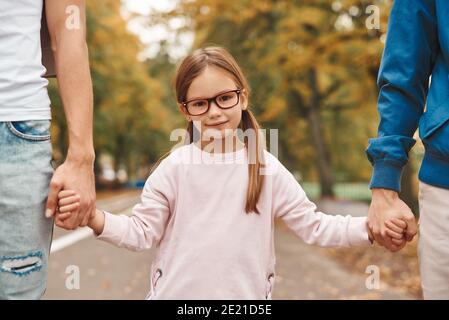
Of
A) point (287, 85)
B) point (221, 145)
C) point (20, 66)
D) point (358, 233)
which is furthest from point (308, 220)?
point (287, 85)

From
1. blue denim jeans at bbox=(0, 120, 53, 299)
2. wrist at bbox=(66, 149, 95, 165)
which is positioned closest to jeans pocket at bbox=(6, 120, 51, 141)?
blue denim jeans at bbox=(0, 120, 53, 299)

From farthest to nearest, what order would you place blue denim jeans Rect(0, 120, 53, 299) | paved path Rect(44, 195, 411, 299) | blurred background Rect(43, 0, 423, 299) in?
blurred background Rect(43, 0, 423, 299) → paved path Rect(44, 195, 411, 299) → blue denim jeans Rect(0, 120, 53, 299)

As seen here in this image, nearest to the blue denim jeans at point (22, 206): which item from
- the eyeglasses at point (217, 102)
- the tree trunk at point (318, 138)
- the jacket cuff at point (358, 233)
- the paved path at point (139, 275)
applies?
the eyeglasses at point (217, 102)

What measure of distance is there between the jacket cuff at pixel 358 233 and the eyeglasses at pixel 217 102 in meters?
0.70

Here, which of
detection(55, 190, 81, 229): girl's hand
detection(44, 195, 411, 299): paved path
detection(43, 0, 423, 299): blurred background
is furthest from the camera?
detection(43, 0, 423, 299): blurred background

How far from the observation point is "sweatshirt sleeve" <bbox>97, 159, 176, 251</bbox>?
243cm

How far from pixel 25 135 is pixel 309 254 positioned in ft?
28.7

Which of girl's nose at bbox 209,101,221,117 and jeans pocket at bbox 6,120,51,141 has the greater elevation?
girl's nose at bbox 209,101,221,117

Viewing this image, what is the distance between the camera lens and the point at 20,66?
6.75 feet

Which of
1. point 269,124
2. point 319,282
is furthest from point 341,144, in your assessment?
point 319,282

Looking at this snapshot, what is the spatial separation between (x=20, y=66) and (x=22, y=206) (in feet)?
1.55

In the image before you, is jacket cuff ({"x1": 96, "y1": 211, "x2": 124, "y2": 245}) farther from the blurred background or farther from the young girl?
the blurred background

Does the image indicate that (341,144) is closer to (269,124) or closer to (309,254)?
(269,124)

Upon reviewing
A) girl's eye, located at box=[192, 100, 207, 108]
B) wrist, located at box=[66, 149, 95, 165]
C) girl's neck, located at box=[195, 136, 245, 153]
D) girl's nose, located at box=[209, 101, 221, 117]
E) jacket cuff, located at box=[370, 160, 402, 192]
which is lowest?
jacket cuff, located at box=[370, 160, 402, 192]
